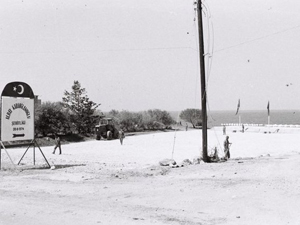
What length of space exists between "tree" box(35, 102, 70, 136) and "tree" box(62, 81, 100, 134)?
421 cm

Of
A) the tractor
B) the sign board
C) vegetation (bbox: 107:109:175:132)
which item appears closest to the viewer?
the sign board

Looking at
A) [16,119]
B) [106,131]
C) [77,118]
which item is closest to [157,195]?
[16,119]

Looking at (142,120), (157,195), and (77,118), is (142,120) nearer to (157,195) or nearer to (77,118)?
(77,118)

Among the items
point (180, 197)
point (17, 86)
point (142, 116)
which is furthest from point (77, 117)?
point (180, 197)

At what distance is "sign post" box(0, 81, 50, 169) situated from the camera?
1627 centimetres

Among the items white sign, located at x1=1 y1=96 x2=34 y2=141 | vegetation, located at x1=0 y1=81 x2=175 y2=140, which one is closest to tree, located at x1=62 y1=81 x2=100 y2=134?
vegetation, located at x1=0 y1=81 x2=175 y2=140

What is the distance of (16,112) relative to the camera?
16.7 metres

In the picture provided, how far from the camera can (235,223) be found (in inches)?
310

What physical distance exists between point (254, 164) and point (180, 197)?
628 centimetres

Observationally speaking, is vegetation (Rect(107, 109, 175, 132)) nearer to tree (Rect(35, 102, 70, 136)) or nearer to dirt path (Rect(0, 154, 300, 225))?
tree (Rect(35, 102, 70, 136))

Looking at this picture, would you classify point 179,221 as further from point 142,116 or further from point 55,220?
point 142,116

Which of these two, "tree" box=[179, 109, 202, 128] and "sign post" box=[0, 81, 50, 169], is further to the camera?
"tree" box=[179, 109, 202, 128]

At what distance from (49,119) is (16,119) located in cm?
3704

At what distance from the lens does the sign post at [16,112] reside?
640 inches
